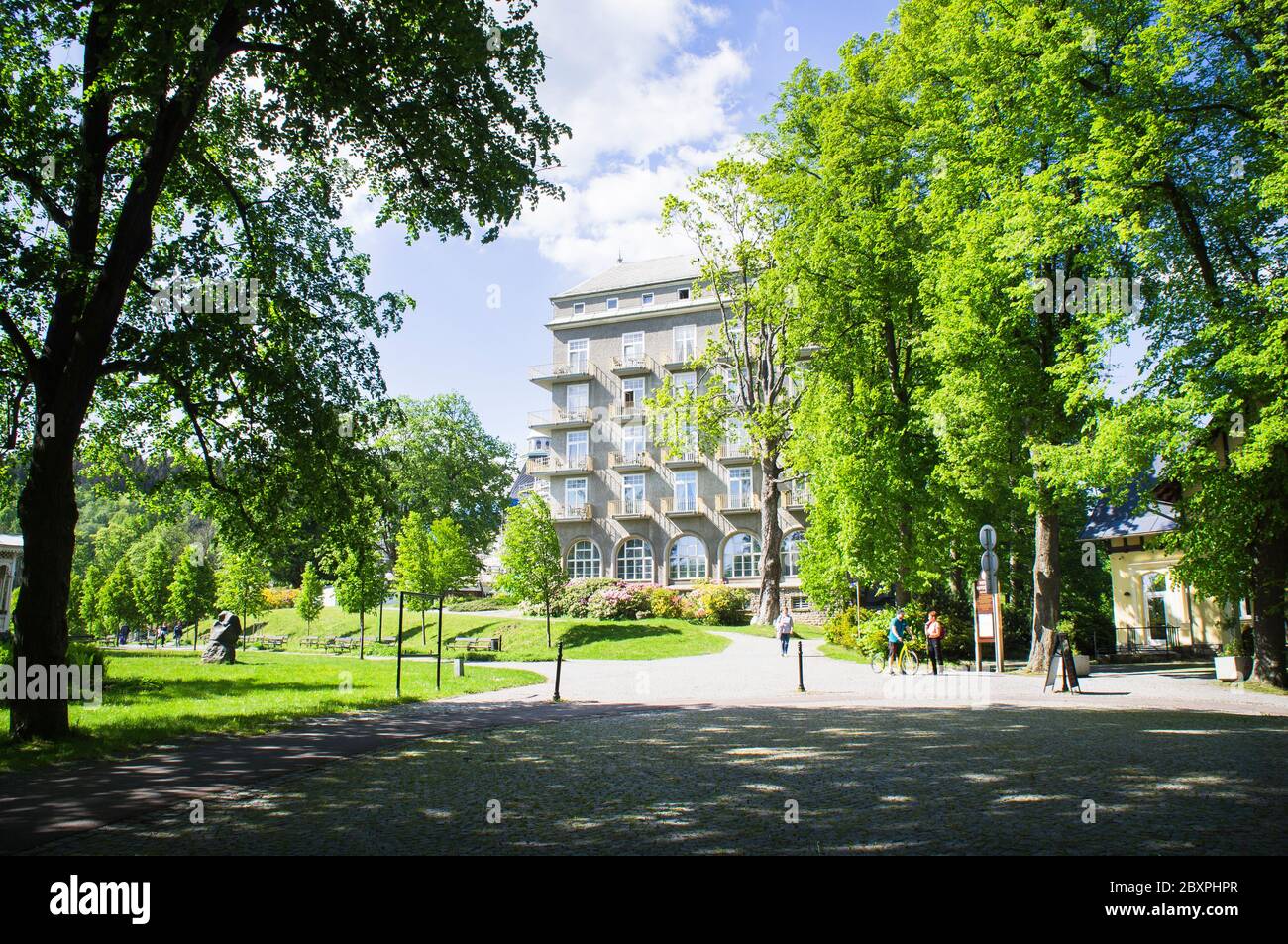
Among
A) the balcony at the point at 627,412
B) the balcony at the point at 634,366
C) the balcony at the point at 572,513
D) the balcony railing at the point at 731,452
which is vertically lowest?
the balcony at the point at 572,513

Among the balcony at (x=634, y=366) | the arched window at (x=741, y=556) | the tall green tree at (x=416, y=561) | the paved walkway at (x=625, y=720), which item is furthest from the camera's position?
the balcony at (x=634, y=366)

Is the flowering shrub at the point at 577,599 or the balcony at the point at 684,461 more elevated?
the balcony at the point at 684,461

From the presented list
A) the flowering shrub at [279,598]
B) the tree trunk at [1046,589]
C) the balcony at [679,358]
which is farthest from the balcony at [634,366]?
the tree trunk at [1046,589]

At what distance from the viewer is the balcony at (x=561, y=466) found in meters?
54.7

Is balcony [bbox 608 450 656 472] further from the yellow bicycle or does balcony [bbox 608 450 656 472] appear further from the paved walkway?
the yellow bicycle

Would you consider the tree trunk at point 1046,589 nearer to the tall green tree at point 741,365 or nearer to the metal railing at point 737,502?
the tall green tree at point 741,365

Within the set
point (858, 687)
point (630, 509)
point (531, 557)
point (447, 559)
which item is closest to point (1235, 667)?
point (858, 687)

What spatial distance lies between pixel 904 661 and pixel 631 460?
32.2 meters

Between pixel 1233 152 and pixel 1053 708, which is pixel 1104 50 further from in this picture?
pixel 1053 708

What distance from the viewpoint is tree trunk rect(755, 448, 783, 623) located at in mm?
37250

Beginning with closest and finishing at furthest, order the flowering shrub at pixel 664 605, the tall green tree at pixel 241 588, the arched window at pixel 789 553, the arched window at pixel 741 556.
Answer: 1. the flowering shrub at pixel 664 605
2. the tall green tree at pixel 241 588
3. the arched window at pixel 789 553
4. the arched window at pixel 741 556

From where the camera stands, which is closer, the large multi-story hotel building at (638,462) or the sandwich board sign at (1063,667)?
the sandwich board sign at (1063,667)

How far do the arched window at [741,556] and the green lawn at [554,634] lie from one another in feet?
32.5

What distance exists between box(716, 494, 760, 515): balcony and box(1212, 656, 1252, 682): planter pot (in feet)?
101
